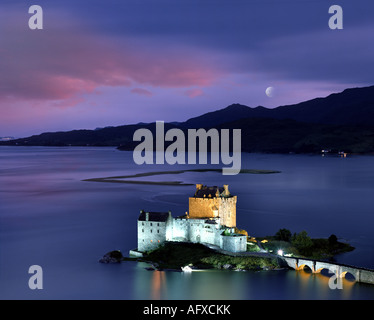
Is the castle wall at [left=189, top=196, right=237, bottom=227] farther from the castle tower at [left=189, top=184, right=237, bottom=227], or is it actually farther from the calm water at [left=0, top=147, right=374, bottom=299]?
the calm water at [left=0, top=147, right=374, bottom=299]

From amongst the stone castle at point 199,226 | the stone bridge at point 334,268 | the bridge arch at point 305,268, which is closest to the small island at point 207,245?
the stone castle at point 199,226

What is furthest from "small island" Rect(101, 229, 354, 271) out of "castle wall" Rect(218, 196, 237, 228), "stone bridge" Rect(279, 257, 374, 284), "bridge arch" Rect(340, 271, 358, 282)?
"bridge arch" Rect(340, 271, 358, 282)

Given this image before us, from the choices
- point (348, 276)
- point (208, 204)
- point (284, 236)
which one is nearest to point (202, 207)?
point (208, 204)

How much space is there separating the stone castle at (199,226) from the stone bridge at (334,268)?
529 cm

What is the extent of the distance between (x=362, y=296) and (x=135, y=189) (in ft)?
294

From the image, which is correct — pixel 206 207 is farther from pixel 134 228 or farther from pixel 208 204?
pixel 134 228

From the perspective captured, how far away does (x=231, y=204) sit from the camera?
59.0 m

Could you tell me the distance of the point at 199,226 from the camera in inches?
2184

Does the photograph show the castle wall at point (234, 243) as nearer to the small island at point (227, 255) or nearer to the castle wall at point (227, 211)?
the small island at point (227, 255)

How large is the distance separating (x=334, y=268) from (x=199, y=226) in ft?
48.1

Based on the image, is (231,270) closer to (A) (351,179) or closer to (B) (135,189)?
(B) (135,189)

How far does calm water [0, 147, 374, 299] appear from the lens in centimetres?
4912

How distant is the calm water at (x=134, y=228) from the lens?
49125 millimetres
